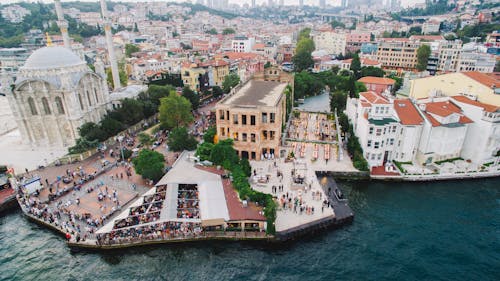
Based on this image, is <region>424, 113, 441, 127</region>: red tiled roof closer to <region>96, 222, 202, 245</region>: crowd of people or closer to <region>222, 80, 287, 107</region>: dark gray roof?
<region>222, 80, 287, 107</region>: dark gray roof

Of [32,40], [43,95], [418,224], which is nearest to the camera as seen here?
[418,224]

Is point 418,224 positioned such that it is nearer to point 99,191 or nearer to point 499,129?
point 499,129

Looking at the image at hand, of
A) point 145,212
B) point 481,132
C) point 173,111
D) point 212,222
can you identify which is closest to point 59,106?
point 173,111

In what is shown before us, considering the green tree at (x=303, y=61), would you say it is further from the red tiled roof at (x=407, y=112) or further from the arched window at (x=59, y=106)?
the arched window at (x=59, y=106)

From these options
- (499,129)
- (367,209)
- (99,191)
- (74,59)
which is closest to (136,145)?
(99,191)

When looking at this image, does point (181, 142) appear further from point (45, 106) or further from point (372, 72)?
point (372, 72)

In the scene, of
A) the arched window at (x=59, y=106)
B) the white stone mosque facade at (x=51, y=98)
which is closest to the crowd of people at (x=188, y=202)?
the white stone mosque facade at (x=51, y=98)
